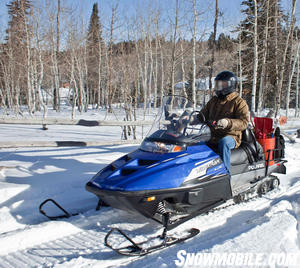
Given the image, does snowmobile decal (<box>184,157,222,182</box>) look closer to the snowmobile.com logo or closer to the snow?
the snow

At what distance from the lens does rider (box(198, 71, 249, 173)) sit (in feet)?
11.1

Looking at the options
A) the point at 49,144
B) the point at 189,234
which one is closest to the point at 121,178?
the point at 189,234

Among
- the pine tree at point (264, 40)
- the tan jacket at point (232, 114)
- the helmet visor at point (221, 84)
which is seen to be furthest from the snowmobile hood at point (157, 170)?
the pine tree at point (264, 40)

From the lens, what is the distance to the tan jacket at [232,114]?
11.7 feet

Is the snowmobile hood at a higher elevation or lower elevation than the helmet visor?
lower

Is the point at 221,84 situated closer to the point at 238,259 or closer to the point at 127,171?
the point at 127,171

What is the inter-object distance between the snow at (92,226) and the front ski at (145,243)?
0.06 m

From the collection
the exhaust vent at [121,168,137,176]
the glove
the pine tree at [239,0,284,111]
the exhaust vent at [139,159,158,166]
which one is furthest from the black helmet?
the pine tree at [239,0,284,111]

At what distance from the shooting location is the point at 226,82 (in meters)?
3.73

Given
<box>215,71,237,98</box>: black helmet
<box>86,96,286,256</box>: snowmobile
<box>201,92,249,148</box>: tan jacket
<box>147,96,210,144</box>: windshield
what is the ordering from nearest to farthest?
<box>86,96,286,256</box>: snowmobile, <box>147,96,210,144</box>: windshield, <box>201,92,249,148</box>: tan jacket, <box>215,71,237,98</box>: black helmet

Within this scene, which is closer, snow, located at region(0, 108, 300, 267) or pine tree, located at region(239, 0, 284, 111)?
snow, located at region(0, 108, 300, 267)

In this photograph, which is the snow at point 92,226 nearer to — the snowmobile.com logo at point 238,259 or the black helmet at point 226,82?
the snowmobile.com logo at point 238,259

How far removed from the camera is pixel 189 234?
9.39 ft

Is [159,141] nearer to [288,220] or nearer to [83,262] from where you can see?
[83,262]
